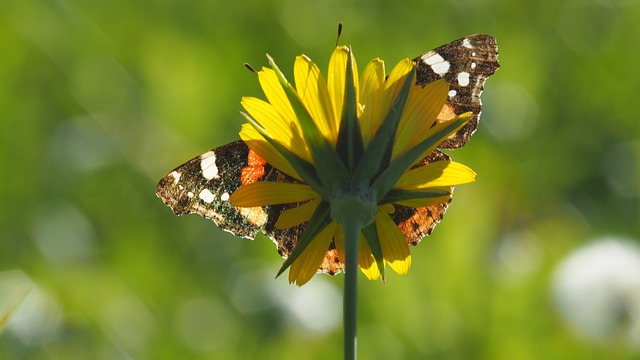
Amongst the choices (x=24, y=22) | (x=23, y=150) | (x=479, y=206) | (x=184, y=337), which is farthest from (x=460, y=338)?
(x=24, y=22)

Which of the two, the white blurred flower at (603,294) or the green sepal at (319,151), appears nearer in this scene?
the green sepal at (319,151)

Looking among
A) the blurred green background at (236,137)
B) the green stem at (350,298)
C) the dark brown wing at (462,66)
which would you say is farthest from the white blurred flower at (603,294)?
the green stem at (350,298)

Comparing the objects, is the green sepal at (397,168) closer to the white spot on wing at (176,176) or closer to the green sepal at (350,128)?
the green sepal at (350,128)

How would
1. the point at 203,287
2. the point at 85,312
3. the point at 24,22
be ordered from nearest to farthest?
the point at 85,312 < the point at 203,287 < the point at 24,22

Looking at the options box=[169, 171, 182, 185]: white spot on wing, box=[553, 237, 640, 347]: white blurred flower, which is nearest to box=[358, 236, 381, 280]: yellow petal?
box=[169, 171, 182, 185]: white spot on wing

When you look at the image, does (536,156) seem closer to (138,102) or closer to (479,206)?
(479,206)

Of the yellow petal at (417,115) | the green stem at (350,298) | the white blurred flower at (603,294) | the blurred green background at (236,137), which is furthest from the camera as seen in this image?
the blurred green background at (236,137)

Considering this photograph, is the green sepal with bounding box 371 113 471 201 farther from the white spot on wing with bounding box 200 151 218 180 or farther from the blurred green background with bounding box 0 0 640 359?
the blurred green background with bounding box 0 0 640 359
